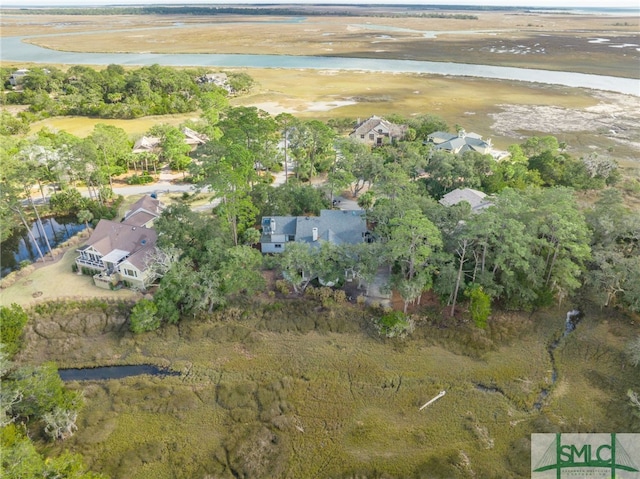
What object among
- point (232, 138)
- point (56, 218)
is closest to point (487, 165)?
point (232, 138)

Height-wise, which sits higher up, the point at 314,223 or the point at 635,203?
the point at 314,223

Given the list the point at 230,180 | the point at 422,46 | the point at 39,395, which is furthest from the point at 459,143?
the point at 422,46

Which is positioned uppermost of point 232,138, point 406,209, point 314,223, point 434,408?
point 232,138

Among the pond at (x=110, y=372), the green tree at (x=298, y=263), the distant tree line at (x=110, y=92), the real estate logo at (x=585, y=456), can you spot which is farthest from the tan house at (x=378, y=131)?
the real estate logo at (x=585, y=456)

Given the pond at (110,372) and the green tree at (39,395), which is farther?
the pond at (110,372)

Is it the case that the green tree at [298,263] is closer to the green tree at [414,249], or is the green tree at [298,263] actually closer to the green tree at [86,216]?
the green tree at [414,249]

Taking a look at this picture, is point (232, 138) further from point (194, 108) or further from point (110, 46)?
point (110, 46)

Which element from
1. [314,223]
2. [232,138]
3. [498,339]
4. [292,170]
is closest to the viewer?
[498,339]
